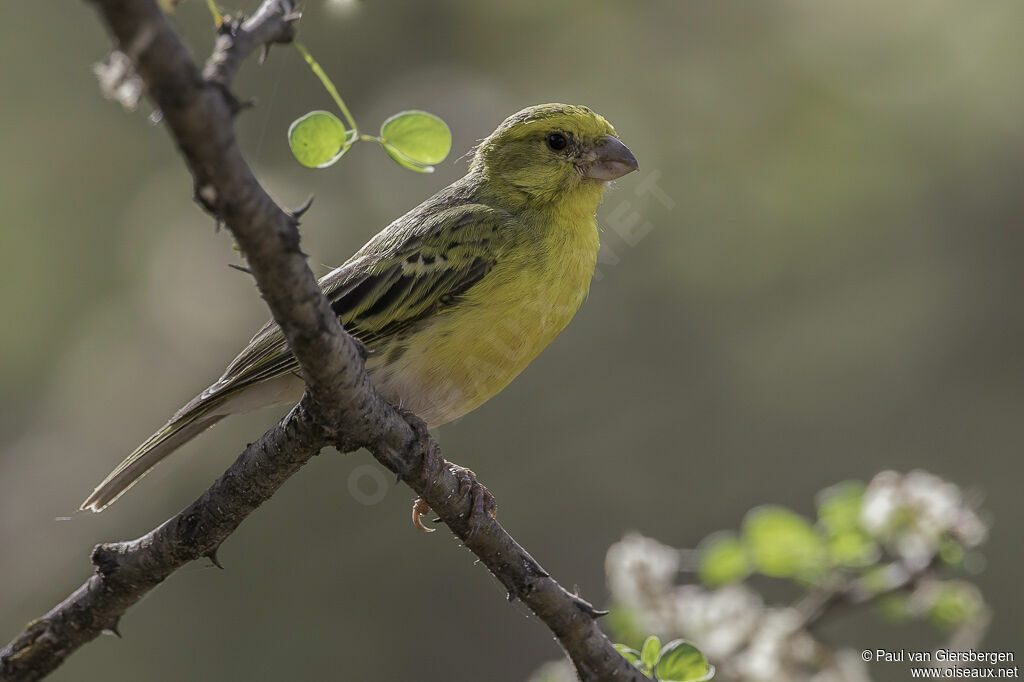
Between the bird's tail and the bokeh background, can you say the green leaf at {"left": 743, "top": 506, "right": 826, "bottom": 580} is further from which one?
the bokeh background

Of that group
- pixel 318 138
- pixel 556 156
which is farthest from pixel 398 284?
pixel 318 138

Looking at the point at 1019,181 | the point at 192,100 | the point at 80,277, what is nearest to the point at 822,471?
the point at 1019,181

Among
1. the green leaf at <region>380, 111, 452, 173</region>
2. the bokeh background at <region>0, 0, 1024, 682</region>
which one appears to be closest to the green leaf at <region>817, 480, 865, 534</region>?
the green leaf at <region>380, 111, 452, 173</region>

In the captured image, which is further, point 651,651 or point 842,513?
point 842,513

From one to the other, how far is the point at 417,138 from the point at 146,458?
6.35ft

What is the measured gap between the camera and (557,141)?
4.79 meters

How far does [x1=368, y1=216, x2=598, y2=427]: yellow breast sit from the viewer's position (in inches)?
153

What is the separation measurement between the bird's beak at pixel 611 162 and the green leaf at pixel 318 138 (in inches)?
87.6

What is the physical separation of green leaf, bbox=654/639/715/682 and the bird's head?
84.4 inches

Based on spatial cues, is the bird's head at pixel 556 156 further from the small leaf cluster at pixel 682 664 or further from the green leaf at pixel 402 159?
the small leaf cluster at pixel 682 664

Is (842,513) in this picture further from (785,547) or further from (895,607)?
(895,607)

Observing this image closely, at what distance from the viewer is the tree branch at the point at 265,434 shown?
180 centimetres

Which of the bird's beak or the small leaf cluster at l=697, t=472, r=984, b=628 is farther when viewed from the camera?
A: the bird's beak

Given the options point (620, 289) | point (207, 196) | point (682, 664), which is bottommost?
point (682, 664)
